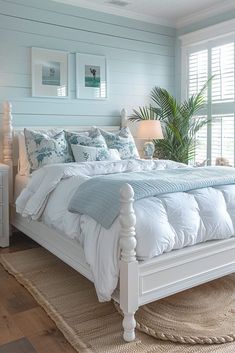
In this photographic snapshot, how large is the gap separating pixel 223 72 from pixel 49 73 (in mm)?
2138

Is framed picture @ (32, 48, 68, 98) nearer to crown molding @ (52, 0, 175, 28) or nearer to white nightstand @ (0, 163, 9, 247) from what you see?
crown molding @ (52, 0, 175, 28)

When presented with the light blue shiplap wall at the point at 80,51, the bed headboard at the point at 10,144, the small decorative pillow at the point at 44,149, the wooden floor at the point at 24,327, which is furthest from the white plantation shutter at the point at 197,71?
the wooden floor at the point at 24,327

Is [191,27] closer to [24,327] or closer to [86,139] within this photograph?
[86,139]

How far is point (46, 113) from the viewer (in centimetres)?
411

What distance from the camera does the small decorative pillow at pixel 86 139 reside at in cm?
369

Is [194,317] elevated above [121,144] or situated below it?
below

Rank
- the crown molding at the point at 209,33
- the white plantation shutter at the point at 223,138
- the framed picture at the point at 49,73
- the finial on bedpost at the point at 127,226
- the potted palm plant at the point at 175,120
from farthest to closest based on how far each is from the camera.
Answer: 1. the potted palm plant at the point at 175,120
2. the white plantation shutter at the point at 223,138
3. the crown molding at the point at 209,33
4. the framed picture at the point at 49,73
5. the finial on bedpost at the point at 127,226

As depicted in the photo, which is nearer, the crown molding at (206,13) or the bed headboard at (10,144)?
the bed headboard at (10,144)

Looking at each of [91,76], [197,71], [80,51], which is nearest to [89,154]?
[91,76]

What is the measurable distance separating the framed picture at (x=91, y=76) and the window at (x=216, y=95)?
1305mm

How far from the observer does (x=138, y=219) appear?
1.96 meters

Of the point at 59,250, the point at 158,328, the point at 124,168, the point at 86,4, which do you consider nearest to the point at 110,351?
the point at 158,328

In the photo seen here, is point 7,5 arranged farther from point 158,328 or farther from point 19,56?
point 158,328

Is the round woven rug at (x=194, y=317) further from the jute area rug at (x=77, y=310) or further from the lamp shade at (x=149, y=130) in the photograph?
the lamp shade at (x=149, y=130)
